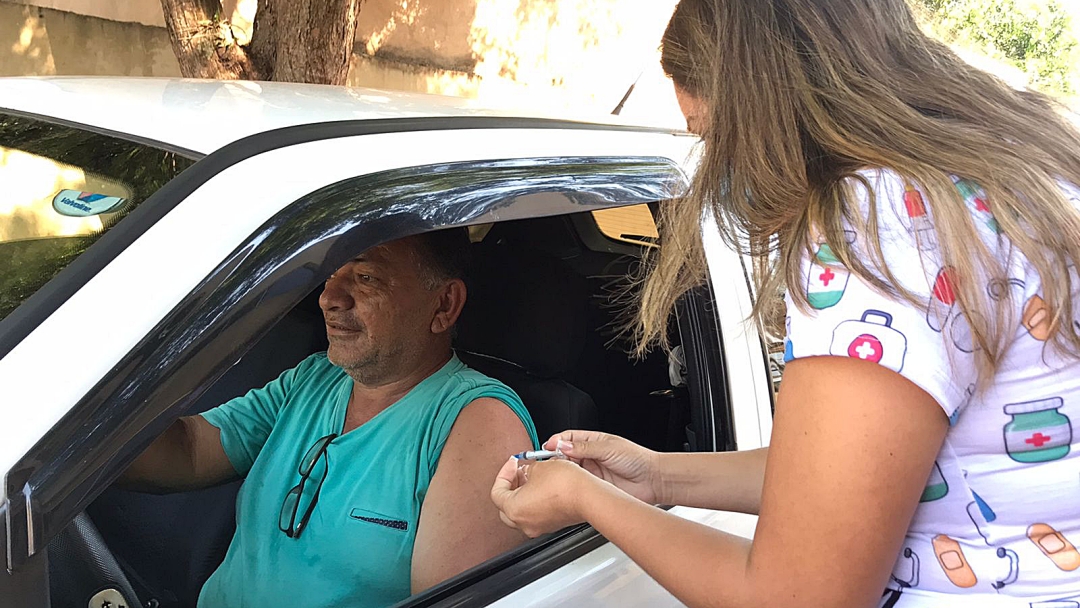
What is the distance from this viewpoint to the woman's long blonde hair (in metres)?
1.06

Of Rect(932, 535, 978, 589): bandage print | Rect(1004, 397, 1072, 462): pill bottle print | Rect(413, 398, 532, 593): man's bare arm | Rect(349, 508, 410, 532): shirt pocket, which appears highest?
Rect(1004, 397, 1072, 462): pill bottle print

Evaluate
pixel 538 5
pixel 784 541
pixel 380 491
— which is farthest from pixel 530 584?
pixel 538 5

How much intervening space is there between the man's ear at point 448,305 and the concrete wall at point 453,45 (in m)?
1.54

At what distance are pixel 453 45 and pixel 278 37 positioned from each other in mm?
3818

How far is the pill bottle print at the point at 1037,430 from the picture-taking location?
43.1 inches

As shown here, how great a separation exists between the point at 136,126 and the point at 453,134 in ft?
1.53

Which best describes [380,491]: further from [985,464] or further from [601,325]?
[985,464]

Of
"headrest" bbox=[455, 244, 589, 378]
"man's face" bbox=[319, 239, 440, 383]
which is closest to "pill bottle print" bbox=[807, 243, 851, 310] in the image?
"man's face" bbox=[319, 239, 440, 383]

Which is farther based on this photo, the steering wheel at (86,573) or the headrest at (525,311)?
the headrest at (525,311)

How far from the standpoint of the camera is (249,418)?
217 centimetres

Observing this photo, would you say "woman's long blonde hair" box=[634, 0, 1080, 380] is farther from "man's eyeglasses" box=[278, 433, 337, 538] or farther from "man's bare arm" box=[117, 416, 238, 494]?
"man's bare arm" box=[117, 416, 238, 494]

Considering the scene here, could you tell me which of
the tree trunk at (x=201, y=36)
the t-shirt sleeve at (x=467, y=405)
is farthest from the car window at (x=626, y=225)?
the tree trunk at (x=201, y=36)

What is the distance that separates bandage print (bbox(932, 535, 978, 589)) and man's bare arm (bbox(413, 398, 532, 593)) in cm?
76

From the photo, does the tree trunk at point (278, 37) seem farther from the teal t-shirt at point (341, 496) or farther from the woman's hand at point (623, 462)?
the woman's hand at point (623, 462)
